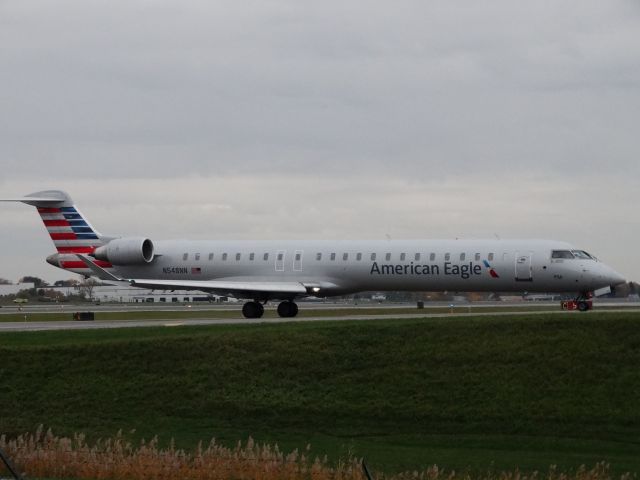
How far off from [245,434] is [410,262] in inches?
935

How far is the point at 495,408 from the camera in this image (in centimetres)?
2903

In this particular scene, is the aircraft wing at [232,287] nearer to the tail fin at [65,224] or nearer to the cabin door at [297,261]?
the cabin door at [297,261]

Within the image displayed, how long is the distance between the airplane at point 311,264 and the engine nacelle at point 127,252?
2.0 inches

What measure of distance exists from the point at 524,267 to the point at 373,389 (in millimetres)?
19599

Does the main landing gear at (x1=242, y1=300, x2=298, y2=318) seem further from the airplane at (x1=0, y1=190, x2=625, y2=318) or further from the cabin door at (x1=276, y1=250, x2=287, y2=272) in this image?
the cabin door at (x1=276, y1=250, x2=287, y2=272)

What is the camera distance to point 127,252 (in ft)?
186

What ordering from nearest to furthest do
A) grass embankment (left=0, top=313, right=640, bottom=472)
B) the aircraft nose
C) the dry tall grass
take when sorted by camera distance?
the dry tall grass → grass embankment (left=0, top=313, right=640, bottom=472) → the aircraft nose

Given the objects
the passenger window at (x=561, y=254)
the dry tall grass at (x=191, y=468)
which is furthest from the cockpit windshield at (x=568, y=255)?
the dry tall grass at (x=191, y=468)

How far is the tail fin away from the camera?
2307 inches

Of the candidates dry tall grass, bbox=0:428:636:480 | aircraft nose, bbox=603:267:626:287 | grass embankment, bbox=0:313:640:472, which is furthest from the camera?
aircraft nose, bbox=603:267:626:287

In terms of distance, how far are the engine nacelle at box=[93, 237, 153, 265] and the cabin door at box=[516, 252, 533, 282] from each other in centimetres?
1961

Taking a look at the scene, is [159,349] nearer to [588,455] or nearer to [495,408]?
[495,408]

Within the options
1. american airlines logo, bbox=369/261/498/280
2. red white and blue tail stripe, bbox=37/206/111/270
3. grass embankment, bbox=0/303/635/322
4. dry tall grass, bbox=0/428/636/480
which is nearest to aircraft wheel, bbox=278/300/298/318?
grass embankment, bbox=0/303/635/322

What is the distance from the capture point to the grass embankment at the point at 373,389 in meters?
27.2
